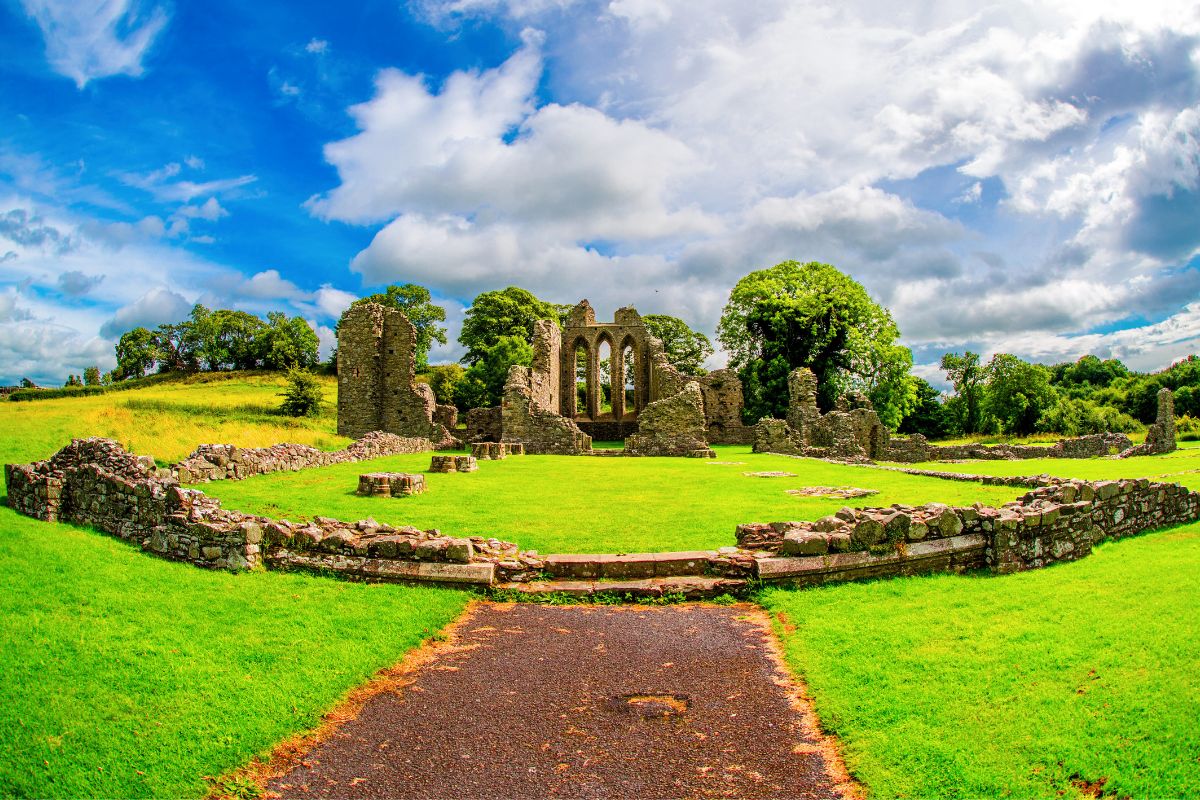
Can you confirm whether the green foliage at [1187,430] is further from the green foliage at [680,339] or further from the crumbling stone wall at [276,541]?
the crumbling stone wall at [276,541]

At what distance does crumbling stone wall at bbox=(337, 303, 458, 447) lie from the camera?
35875mm

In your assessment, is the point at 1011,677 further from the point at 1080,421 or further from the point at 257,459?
the point at 1080,421

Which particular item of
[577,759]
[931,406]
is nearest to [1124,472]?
[577,759]

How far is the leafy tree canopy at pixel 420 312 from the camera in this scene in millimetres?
67375

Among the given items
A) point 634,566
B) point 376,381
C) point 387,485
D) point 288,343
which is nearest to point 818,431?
point 376,381

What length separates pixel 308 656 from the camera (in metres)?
6.34

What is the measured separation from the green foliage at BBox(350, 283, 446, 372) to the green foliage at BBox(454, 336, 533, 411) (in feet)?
42.3

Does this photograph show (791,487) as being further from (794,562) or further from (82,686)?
(82,686)

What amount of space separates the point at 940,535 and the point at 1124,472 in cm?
1558

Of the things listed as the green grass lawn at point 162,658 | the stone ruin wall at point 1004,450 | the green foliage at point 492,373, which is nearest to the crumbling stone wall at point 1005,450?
the stone ruin wall at point 1004,450

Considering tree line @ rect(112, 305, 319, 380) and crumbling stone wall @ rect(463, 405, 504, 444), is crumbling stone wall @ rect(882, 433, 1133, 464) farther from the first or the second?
tree line @ rect(112, 305, 319, 380)

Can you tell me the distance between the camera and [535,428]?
1220 inches

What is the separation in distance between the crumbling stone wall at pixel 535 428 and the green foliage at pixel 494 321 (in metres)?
27.5

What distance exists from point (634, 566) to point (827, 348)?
4081 centimetres
